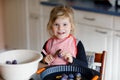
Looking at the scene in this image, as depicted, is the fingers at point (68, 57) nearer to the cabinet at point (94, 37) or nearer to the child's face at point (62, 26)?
the child's face at point (62, 26)

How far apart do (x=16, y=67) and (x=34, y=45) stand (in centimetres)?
235

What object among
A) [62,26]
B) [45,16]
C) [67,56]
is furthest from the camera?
[45,16]

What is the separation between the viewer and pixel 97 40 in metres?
2.56

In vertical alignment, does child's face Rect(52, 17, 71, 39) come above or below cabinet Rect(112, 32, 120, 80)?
above

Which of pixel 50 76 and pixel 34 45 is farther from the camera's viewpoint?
pixel 34 45

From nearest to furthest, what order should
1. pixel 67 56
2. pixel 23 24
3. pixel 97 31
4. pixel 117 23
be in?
1. pixel 67 56
2. pixel 117 23
3. pixel 97 31
4. pixel 23 24

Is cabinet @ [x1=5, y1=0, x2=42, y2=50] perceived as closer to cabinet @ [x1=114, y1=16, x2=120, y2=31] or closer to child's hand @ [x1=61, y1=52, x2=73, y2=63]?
cabinet @ [x1=114, y1=16, x2=120, y2=31]

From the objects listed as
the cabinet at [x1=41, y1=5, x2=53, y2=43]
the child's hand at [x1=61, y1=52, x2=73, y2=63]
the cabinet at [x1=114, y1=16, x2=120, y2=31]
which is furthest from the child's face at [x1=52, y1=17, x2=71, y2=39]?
the cabinet at [x1=41, y1=5, x2=53, y2=43]

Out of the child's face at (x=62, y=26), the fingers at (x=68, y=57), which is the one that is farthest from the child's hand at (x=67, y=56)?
the child's face at (x=62, y=26)

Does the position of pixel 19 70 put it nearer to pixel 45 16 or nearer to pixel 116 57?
pixel 116 57

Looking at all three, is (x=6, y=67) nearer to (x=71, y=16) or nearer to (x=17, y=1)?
(x=71, y=16)

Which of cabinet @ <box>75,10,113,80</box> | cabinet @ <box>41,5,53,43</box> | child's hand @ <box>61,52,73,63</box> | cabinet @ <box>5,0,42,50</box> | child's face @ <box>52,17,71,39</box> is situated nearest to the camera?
child's hand @ <box>61,52,73,63</box>

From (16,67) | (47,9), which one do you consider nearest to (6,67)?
(16,67)

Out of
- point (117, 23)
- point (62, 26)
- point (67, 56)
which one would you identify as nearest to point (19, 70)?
point (67, 56)
